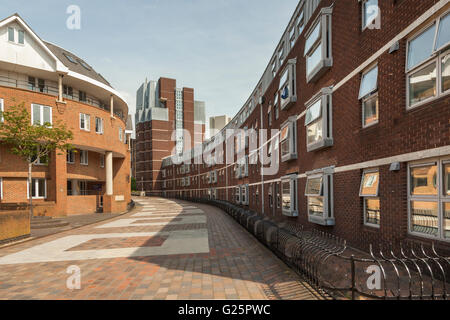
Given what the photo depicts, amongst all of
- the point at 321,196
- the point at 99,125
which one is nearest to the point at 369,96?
the point at 321,196

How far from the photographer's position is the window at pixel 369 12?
24.7ft

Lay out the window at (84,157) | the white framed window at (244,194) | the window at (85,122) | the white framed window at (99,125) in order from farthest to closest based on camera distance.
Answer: the white framed window at (244,194), the window at (84,157), the white framed window at (99,125), the window at (85,122)

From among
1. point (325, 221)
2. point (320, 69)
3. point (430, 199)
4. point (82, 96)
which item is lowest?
point (325, 221)

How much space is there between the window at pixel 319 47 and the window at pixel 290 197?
200 inches

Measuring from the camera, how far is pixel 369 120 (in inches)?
311

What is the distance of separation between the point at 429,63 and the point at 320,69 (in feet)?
15.5

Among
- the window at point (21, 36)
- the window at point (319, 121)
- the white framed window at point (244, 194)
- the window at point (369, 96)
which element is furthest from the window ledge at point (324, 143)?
the window at point (21, 36)

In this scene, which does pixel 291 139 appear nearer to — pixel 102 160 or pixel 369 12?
pixel 369 12

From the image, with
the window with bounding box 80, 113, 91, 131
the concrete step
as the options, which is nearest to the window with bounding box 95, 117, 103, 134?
the window with bounding box 80, 113, 91, 131

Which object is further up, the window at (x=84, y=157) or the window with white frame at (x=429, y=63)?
the window with white frame at (x=429, y=63)

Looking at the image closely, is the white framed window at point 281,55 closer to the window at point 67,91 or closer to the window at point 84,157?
the window at point 67,91

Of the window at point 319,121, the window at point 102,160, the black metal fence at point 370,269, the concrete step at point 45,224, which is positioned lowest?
the concrete step at point 45,224
